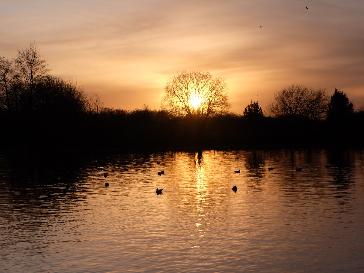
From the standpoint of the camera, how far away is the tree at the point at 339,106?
15424 cm

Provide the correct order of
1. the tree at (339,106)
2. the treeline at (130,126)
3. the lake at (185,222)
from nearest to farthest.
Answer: the lake at (185,222) → the treeline at (130,126) → the tree at (339,106)

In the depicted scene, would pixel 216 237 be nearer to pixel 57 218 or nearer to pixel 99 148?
pixel 57 218

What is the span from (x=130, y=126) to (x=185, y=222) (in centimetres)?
10228

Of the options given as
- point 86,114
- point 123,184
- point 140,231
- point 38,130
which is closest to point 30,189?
point 123,184

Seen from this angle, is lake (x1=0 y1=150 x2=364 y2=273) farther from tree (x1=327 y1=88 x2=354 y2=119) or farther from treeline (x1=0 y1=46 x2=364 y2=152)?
tree (x1=327 y1=88 x2=354 y2=119)

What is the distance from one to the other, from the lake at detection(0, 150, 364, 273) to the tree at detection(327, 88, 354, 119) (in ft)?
294

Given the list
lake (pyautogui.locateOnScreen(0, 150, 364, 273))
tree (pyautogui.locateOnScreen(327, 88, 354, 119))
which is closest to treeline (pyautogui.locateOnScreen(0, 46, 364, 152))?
tree (pyautogui.locateOnScreen(327, 88, 354, 119))

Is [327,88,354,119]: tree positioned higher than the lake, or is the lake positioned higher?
[327,88,354,119]: tree

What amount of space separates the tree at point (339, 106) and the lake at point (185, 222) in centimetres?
8953

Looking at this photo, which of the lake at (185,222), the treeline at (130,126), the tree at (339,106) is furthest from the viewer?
the tree at (339,106)

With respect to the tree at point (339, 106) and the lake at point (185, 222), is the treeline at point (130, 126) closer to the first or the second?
the tree at point (339, 106)

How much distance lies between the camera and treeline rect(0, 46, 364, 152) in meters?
116

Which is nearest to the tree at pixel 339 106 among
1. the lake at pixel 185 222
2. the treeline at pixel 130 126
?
the treeline at pixel 130 126

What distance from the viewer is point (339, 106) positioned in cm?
15638
